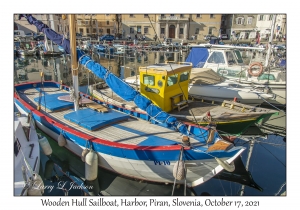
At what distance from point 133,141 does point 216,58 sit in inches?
440

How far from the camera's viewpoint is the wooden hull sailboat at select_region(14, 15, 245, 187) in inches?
282

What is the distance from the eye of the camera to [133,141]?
828 centimetres

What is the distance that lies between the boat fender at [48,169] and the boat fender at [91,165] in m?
1.89

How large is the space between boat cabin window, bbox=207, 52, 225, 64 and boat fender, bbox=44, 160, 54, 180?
1275 cm

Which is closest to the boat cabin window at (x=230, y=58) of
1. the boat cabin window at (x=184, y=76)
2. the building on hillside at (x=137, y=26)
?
the boat cabin window at (x=184, y=76)

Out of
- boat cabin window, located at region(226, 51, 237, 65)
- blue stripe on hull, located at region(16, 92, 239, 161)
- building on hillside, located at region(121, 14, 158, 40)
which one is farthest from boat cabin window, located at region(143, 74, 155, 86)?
building on hillside, located at region(121, 14, 158, 40)

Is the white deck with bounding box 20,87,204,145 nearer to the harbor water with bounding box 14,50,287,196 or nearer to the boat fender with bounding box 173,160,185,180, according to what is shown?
the boat fender with bounding box 173,160,185,180

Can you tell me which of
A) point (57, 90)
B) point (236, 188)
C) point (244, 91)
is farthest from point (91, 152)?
point (244, 91)

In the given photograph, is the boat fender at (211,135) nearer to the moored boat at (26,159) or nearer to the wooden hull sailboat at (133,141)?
the wooden hull sailboat at (133,141)

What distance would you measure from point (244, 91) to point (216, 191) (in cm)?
814

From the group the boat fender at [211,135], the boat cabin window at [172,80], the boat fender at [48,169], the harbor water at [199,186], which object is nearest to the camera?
the boat fender at [211,135]

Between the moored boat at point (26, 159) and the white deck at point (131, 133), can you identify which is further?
the white deck at point (131, 133)

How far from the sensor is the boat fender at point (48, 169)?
899 centimetres

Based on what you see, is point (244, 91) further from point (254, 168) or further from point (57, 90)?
point (57, 90)
